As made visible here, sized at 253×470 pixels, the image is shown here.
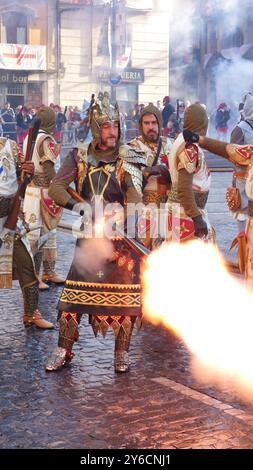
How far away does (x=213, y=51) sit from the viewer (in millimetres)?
51031

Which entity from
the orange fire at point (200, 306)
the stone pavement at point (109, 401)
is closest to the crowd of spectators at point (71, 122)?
the orange fire at point (200, 306)

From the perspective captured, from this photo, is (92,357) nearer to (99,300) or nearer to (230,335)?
(99,300)

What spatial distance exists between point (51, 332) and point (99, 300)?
1418mm

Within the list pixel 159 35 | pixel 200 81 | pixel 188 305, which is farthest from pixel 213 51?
pixel 188 305

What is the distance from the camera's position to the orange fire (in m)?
6.89

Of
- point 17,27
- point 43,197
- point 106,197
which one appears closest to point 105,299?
point 106,197

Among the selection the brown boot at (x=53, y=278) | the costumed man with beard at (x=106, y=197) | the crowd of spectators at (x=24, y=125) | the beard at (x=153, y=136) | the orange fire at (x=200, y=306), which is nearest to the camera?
the costumed man with beard at (x=106, y=197)

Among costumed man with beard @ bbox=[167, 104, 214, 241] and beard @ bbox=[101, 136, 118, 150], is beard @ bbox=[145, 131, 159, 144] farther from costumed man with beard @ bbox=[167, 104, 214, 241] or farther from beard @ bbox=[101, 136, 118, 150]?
beard @ bbox=[101, 136, 118, 150]

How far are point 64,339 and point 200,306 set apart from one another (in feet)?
6.87

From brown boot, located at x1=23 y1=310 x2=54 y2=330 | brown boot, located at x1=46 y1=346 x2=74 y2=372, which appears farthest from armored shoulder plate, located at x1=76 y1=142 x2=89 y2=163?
brown boot, located at x1=23 y1=310 x2=54 y2=330

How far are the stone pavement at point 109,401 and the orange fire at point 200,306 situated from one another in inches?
9.4

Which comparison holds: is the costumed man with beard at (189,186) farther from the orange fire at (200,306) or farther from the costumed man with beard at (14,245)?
the costumed man with beard at (14,245)

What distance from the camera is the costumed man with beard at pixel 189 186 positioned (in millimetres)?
7078

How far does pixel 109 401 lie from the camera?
18.7 feet
